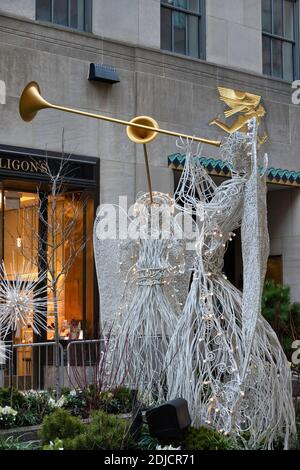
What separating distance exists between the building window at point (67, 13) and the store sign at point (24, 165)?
314 cm

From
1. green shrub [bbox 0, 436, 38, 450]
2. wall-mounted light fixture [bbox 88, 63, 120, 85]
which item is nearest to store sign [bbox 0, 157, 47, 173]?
wall-mounted light fixture [bbox 88, 63, 120, 85]

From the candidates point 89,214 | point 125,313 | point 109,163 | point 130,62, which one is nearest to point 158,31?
point 130,62

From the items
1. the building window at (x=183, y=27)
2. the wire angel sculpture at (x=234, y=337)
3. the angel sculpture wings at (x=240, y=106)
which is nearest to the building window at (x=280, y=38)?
the angel sculpture wings at (x=240, y=106)

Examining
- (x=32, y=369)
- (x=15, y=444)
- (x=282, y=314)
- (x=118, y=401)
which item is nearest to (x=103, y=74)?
(x=282, y=314)

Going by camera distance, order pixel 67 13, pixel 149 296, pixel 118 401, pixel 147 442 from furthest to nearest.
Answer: pixel 67 13 → pixel 118 401 → pixel 149 296 → pixel 147 442

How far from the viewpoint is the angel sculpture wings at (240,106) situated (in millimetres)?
20078

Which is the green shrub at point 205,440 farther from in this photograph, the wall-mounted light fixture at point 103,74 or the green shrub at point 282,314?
the wall-mounted light fixture at point 103,74

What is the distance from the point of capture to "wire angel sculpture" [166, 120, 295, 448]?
A: 923 cm

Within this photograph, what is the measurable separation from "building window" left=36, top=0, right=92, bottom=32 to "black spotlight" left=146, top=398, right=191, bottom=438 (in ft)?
36.2

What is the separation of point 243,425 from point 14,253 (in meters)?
8.29

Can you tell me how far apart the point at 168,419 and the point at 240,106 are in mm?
12986

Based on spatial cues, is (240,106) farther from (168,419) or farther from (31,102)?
(168,419)

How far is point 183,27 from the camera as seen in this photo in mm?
20312

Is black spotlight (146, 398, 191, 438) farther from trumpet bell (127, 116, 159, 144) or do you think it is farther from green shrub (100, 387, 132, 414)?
trumpet bell (127, 116, 159, 144)
